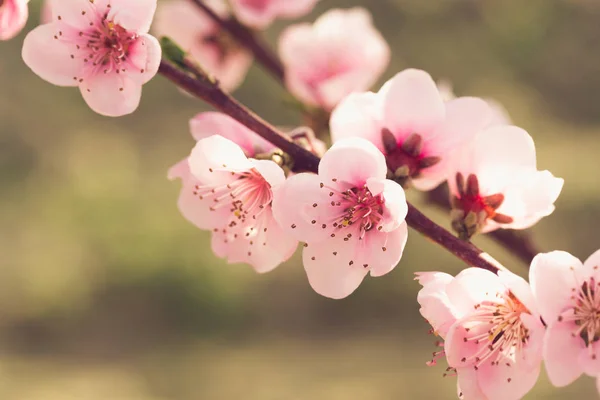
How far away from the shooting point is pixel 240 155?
297 millimetres

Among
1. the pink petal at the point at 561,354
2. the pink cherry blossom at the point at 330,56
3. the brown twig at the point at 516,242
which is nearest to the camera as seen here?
the pink petal at the point at 561,354

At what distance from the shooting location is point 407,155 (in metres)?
0.34

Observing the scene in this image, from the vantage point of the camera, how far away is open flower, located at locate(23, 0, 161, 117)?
307mm

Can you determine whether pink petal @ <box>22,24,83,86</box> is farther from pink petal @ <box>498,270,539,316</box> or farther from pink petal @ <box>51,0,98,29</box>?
pink petal @ <box>498,270,539,316</box>

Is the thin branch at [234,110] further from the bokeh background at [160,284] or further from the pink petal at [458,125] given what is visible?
the bokeh background at [160,284]

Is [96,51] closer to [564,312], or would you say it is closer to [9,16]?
[9,16]

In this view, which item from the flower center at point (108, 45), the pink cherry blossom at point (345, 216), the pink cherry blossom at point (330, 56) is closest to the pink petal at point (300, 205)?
the pink cherry blossom at point (345, 216)

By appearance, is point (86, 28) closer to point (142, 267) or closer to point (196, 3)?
point (196, 3)

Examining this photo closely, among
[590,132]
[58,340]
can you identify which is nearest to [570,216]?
[590,132]

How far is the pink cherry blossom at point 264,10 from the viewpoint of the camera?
0.56 metres

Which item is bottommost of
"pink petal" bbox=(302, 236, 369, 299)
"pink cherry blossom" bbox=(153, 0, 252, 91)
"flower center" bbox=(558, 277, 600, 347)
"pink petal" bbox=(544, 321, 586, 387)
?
"pink cherry blossom" bbox=(153, 0, 252, 91)

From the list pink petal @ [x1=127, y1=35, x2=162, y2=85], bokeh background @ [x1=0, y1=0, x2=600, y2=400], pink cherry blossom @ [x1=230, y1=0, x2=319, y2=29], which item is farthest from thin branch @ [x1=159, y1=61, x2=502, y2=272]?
bokeh background @ [x1=0, y1=0, x2=600, y2=400]

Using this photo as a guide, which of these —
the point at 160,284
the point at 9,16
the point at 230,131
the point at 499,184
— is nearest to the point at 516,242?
the point at 499,184

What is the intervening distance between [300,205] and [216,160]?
0.05 meters
